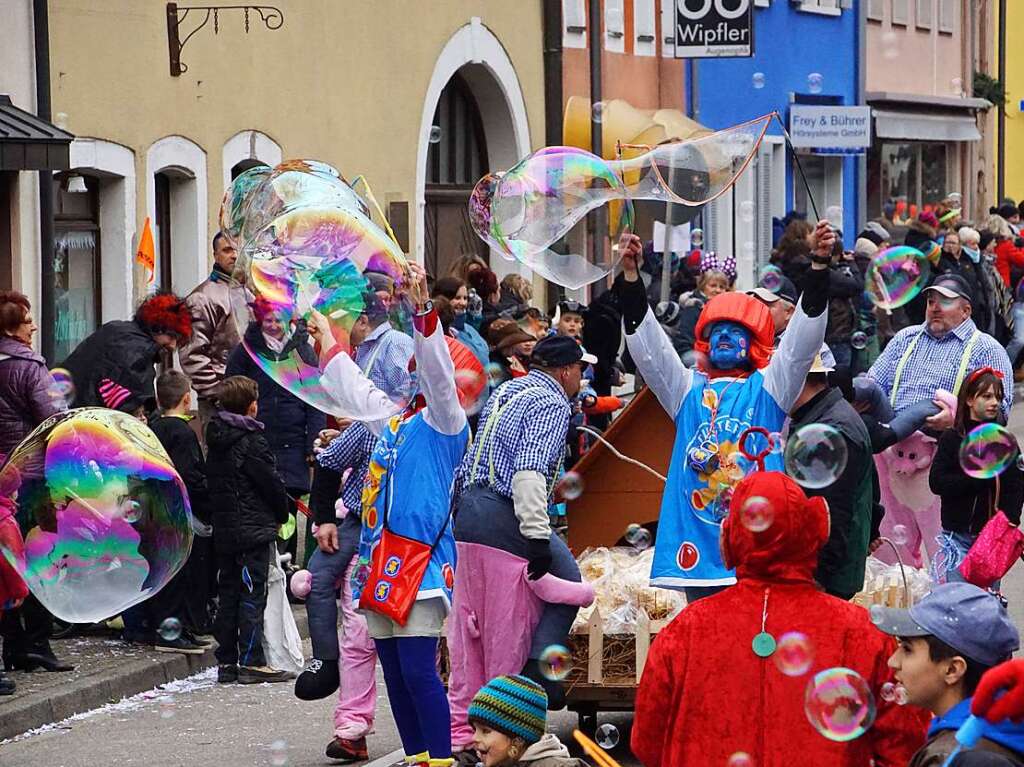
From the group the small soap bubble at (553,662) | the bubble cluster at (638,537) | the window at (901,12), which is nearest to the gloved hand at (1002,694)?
the small soap bubble at (553,662)

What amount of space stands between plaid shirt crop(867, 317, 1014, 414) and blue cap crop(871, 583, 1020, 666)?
645 cm

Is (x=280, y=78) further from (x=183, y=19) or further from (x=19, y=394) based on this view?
(x=19, y=394)

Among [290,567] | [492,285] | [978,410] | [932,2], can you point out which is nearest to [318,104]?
[492,285]

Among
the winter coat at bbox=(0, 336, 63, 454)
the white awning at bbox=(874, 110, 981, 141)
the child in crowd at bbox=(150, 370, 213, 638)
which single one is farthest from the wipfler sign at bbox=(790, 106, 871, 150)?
the winter coat at bbox=(0, 336, 63, 454)

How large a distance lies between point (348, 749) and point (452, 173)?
1419cm

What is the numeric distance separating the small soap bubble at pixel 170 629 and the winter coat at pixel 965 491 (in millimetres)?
3650

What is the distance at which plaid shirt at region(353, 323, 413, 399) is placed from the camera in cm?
740

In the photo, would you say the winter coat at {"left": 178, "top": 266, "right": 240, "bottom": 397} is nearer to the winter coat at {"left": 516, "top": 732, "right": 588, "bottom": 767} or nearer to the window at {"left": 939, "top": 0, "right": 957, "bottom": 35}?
the winter coat at {"left": 516, "top": 732, "right": 588, "bottom": 767}

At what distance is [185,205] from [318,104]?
2.12 metres

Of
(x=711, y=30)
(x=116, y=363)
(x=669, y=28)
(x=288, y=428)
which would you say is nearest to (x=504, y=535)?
(x=116, y=363)

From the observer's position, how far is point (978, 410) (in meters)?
9.74

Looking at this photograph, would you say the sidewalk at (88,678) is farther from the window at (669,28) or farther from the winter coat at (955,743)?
the window at (669,28)

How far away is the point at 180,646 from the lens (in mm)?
11133

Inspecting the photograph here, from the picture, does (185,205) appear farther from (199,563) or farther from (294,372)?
(294,372)
